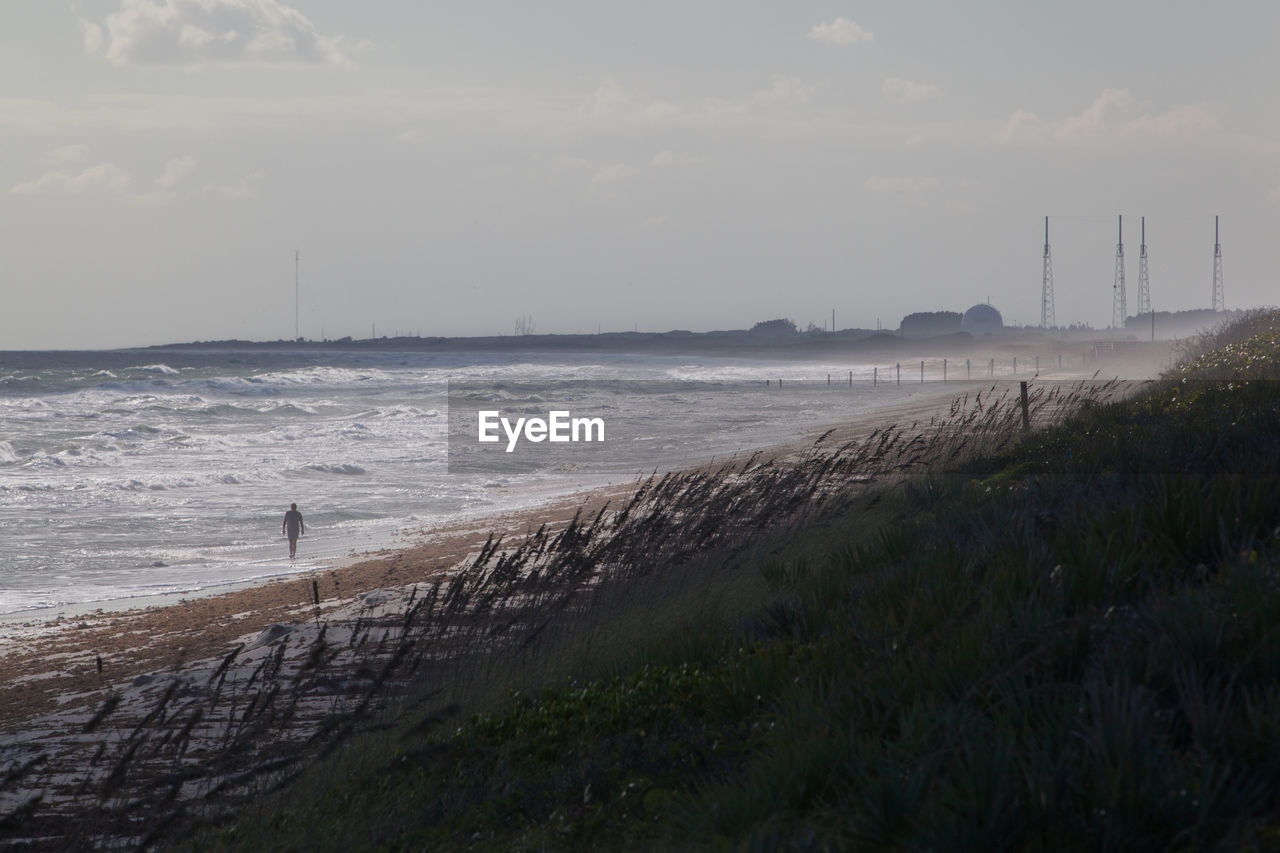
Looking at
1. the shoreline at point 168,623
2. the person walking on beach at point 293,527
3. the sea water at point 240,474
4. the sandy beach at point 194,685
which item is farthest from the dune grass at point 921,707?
the person walking on beach at point 293,527

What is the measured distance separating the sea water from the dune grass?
9862 millimetres

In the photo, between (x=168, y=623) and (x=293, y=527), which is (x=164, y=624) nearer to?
(x=168, y=623)

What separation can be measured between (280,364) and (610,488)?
303ft

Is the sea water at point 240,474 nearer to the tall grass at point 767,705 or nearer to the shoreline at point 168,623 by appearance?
the shoreline at point 168,623

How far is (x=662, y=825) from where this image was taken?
3783 mm

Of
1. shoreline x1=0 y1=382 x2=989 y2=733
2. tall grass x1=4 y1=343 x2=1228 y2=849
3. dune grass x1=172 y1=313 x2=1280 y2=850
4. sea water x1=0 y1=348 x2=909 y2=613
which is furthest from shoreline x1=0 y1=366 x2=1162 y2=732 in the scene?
dune grass x1=172 y1=313 x2=1280 y2=850

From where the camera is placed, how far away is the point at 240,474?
26125 millimetres

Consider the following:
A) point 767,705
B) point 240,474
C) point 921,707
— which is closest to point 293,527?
point 240,474

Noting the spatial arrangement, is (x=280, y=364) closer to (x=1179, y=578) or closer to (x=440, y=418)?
(x=440, y=418)

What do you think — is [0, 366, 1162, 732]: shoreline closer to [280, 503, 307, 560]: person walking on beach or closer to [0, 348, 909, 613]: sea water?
[0, 348, 909, 613]: sea water

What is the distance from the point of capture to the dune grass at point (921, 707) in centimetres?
280

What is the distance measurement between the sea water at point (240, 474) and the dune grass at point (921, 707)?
32.4ft

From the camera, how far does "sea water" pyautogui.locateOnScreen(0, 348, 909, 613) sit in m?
15.9

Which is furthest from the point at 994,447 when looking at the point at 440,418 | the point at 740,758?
the point at 440,418
